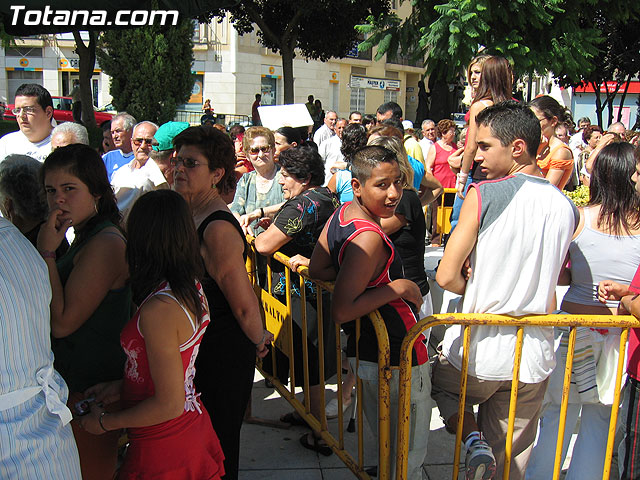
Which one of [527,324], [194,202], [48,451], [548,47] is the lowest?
[48,451]

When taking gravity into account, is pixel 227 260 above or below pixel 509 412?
above

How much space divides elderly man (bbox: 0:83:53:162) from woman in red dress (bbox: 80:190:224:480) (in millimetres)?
3204

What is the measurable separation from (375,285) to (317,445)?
151cm

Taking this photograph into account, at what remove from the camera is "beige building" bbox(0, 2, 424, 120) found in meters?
37.5

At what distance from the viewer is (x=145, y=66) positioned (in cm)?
2491

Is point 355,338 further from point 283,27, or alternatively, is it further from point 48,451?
point 283,27

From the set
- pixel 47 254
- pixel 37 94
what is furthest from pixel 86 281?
pixel 37 94

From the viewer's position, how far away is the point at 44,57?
39.3 meters

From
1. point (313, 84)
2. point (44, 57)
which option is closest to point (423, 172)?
point (313, 84)

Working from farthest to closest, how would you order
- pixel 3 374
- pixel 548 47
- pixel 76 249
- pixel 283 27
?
pixel 283 27 < pixel 548 47 < pixel 76 249 < pixel 3 374

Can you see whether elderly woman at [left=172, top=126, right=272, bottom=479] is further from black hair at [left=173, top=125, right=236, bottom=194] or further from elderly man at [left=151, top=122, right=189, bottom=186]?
elderly man at [left=151, top=122, right=189, bottom=186]

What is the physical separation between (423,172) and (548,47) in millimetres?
9020

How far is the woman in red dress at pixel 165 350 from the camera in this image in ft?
6.88

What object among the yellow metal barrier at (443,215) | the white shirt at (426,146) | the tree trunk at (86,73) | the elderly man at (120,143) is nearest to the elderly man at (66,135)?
the elderly man at (120,143)
